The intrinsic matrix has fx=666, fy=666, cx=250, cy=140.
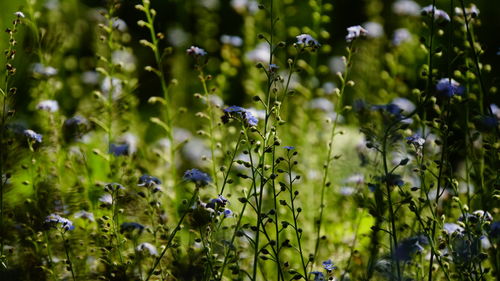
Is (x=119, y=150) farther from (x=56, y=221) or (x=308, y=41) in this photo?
(x=308, y=41)

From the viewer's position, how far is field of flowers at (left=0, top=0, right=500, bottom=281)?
6.96 ft

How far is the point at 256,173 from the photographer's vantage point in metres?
2.69

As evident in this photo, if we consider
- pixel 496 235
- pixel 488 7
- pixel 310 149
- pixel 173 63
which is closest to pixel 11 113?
pixel 496 235

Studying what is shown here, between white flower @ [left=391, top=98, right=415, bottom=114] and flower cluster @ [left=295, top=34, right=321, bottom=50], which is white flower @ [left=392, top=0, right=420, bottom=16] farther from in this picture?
flower cluster @ [left=295, top=34, right=321, bottom=50]

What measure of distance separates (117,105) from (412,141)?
1.38 m

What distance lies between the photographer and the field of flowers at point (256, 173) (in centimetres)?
Result: 212

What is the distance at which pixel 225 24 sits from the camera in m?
7.16

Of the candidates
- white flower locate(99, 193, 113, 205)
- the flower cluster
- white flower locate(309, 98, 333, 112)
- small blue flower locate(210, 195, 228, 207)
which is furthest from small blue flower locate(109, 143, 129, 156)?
white flower locate(309, 98, 333, 112)

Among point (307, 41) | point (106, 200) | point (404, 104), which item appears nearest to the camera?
point (307, 41)

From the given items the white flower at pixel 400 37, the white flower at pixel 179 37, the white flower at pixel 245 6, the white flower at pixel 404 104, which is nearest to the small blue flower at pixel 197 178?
the white flower at pixel 404 104

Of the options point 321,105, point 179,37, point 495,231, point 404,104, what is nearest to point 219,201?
point 495,231

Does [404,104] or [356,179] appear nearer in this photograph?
[356,179]

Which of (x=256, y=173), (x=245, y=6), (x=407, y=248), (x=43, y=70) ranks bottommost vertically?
(x=407, y=248)

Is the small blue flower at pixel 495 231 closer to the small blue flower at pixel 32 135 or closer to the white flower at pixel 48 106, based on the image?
the small blue flower at pixel 32 135
